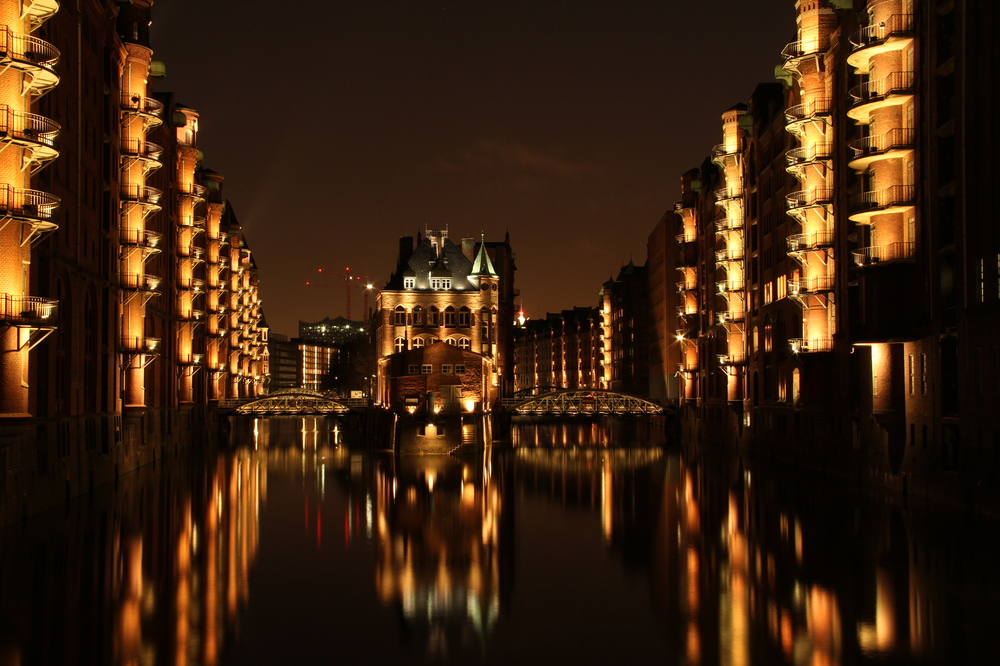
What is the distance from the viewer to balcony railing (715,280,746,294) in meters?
69.4

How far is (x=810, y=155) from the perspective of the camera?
50094 mm

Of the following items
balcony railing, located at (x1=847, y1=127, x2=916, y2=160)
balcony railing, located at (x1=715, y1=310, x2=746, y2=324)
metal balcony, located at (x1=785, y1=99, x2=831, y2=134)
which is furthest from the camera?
balcony railing, located at (x1=715, y1=310, x2=746, y2=324)

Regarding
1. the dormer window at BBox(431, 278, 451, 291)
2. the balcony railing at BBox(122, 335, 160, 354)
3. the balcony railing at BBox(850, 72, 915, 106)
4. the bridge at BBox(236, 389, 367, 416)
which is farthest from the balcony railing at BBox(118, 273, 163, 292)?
the dormer window at BBox(431, 278, 451, 291)

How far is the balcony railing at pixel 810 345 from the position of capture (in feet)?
163

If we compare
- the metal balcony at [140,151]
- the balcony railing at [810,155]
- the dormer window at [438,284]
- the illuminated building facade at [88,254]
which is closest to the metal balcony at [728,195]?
the balcony railing at [810,155]

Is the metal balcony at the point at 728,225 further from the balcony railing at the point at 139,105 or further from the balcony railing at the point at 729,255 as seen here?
the balcony railing at the point at 139,105

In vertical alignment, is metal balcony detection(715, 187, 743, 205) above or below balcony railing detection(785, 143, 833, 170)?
above

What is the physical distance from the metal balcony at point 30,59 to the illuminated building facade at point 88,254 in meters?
0.04

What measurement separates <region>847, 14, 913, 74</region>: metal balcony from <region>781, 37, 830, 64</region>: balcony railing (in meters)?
8.40

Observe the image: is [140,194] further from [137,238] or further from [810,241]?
[810,241]

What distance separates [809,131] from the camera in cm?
5050

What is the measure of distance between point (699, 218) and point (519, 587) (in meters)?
62.1

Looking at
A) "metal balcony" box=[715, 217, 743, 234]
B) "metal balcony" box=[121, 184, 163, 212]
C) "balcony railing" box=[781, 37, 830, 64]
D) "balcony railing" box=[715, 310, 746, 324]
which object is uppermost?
"balcony railing" box=[781, 37, 830, 64]

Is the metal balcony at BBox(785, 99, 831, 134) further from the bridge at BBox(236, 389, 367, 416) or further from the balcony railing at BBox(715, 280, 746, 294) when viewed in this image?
the bridge at BBox(236, 389, 367, 416)
